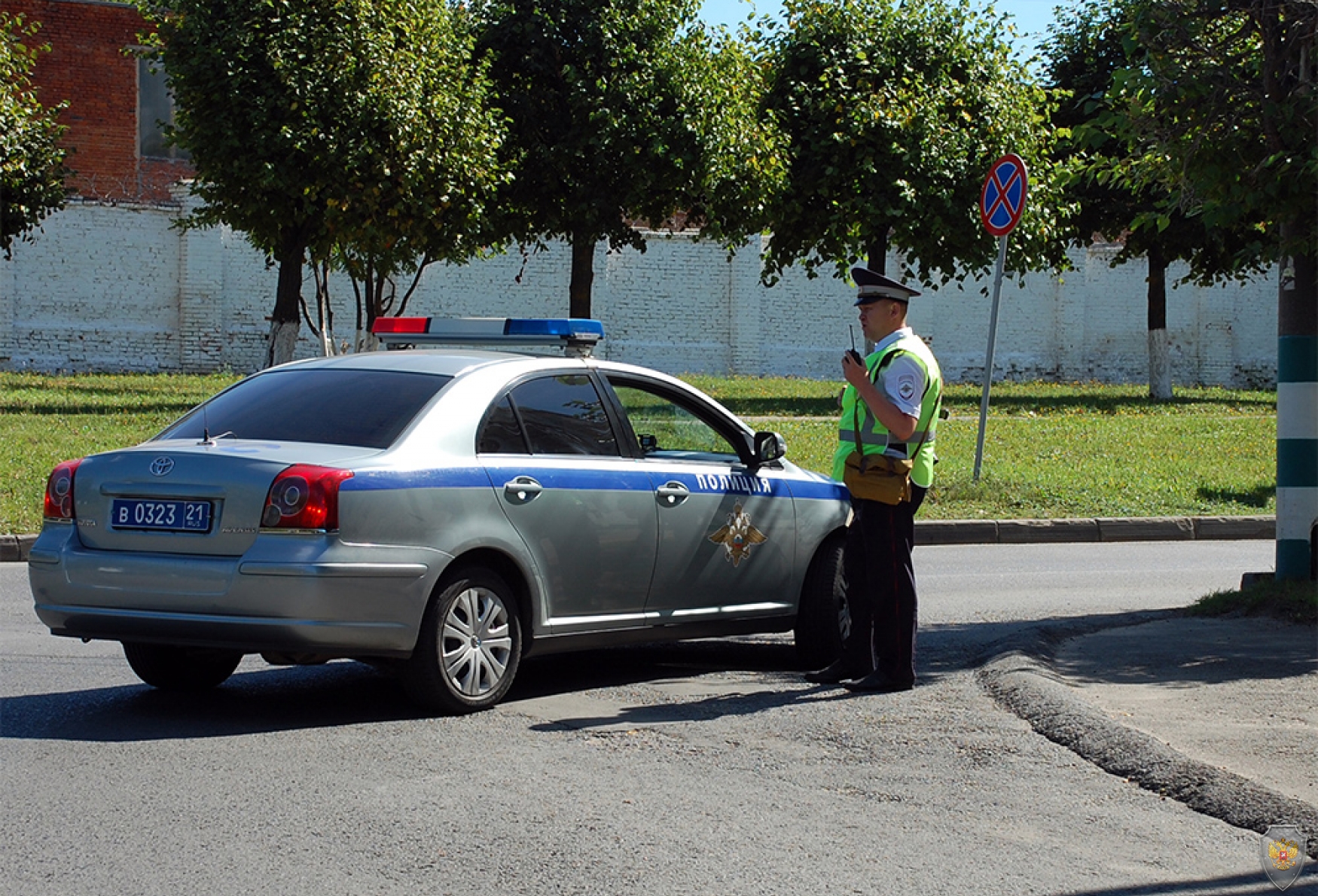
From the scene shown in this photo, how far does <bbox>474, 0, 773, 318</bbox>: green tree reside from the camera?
87.6 feet

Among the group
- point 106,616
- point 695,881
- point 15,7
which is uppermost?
point 15,7

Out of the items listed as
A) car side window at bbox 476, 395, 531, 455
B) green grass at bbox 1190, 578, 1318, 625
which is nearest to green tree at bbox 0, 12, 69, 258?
car side window at bbox 476, 395, 531, 455

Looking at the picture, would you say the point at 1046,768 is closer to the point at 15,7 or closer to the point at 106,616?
the point at 106,616

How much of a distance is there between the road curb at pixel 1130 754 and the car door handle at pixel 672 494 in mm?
1568

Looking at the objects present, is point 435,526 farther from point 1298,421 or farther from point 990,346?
point 990,346

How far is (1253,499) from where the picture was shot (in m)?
16.8

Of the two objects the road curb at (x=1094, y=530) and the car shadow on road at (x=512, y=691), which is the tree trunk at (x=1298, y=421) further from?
the road curb at (x=1094, y=530)

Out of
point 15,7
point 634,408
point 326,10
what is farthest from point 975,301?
point 634,408

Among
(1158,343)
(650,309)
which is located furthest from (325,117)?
(1158,343)

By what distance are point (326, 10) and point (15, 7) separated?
65.1 ft

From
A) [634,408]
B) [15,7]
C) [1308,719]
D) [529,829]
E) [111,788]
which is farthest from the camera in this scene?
[15,7]

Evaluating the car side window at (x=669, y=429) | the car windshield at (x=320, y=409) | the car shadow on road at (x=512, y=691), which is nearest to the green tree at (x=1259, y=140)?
the car shadow on road at (x=512, y=691)

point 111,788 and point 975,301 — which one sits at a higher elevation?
point 975,301

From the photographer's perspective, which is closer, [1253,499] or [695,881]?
[695,881]
